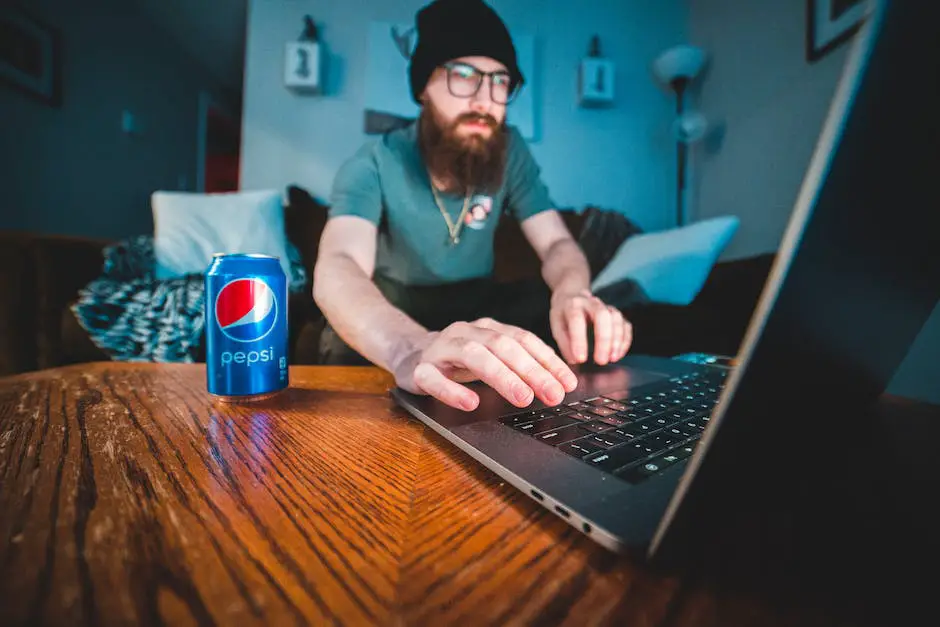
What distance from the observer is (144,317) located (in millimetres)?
1180

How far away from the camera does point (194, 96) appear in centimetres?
386

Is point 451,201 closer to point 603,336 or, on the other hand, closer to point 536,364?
point 603,336

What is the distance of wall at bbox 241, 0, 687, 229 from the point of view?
2.28 m

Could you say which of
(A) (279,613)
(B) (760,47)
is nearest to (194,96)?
(B) (760,47)

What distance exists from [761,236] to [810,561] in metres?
2.06

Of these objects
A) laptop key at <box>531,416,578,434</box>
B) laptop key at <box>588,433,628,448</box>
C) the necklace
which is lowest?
laptop key at <box>531,416,578,434</box>

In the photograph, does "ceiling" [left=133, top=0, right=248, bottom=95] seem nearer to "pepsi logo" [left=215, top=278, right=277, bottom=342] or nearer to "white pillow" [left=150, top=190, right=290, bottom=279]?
"white pillow" [left=150, top=190, right=290, bottom=279]

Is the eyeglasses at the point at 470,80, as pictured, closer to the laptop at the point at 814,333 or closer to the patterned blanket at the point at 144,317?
the patterned blanket at the point at 144,317

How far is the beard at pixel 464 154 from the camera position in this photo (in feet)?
4.46

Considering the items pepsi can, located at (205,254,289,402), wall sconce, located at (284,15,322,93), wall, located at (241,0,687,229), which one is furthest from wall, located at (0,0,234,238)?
pepsi can, located at (205,254,289,402)

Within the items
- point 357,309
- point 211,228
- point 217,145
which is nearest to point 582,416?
point 357,309

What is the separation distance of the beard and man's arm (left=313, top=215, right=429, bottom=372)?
0.46 m

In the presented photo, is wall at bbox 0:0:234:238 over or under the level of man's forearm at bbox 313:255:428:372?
over

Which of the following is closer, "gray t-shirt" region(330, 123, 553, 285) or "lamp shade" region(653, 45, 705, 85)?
"gray t-shirt" region(330, 123, 553, 285)
